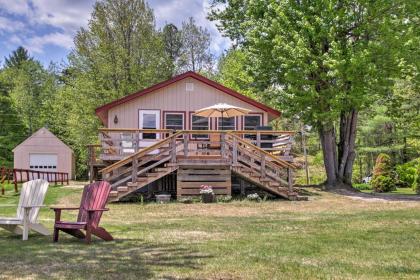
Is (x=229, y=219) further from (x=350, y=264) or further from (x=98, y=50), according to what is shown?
(x=98, y=50)

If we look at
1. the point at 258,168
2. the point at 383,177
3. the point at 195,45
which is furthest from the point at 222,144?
the point at 195,45

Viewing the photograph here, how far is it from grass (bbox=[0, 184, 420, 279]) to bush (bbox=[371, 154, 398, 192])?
14648mm

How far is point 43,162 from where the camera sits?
107 ft

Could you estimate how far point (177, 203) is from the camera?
13.2 m

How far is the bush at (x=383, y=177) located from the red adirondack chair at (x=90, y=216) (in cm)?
2042

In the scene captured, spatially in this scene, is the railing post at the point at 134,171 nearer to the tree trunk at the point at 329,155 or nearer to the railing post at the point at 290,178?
the railing post at the point at 290,178

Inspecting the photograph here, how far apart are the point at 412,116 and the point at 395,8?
13207 millimetres

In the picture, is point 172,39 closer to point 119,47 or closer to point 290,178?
point 119,47

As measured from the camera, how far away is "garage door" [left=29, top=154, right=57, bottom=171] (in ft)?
107

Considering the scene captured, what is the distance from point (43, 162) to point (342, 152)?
21.3 metres

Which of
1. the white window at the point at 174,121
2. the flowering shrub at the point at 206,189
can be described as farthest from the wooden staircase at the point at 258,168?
the white window at the point at 174,121

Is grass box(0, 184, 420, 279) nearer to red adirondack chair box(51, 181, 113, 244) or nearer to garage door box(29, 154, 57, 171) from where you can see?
red adirondack chair box(51, 181, 113, 244)

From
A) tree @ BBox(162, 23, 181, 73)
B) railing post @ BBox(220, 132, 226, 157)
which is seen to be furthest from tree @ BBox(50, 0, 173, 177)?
railing post @ BBox(220, 132, 226, 157)

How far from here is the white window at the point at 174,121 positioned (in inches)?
713
